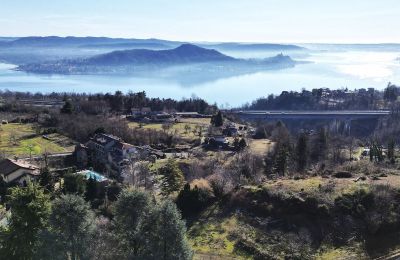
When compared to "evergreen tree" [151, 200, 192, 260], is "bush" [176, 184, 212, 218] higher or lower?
lower

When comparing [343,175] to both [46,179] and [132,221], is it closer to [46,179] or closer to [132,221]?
[132,221]

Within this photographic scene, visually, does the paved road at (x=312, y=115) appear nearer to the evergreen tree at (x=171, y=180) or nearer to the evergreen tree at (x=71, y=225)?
the evergreen tree at (x=171, y=180)

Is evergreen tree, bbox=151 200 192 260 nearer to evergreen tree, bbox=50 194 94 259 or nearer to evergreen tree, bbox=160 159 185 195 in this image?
evergreen tree, bbox=50 194 94 259

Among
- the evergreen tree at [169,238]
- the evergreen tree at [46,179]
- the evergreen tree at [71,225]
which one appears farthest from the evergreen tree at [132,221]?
the evergreen tree at [46,179]

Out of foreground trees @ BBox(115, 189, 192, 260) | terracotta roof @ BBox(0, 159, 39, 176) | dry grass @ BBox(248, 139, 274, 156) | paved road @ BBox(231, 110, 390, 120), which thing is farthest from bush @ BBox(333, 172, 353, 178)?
paved road @ BBox(231, 110, 390, 120)

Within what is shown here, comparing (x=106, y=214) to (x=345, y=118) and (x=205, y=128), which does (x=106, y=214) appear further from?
(x=345, y=118)

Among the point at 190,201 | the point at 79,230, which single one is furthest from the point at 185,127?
the point at 79,230

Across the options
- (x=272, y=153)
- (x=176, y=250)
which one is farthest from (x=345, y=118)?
(x=176, y=250)
